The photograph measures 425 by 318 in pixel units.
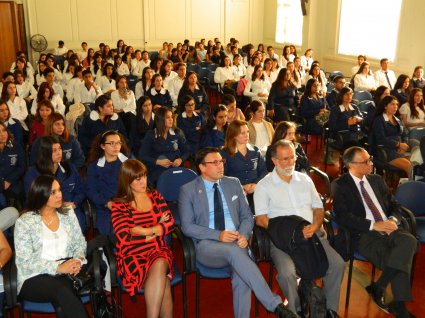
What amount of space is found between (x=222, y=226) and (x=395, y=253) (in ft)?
4.16

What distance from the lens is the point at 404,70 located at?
10.2 m

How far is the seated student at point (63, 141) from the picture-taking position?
4.77 m

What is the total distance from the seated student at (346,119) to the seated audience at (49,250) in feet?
14.0

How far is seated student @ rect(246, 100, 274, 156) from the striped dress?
228cm

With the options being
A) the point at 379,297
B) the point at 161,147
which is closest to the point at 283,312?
the point at 379,297

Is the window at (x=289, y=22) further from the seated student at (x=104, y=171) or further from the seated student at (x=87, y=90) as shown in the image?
the seated student at (x=104, y=171)

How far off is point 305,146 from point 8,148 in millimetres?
4694

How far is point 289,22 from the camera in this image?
15.5 meters

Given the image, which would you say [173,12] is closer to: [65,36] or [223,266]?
[65,36]

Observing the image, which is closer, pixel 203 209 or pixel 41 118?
pixel 203 209

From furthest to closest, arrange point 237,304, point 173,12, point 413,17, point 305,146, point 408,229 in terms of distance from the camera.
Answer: point 173,12
point 413,17
point 305,146
point 408,229
point 237,304

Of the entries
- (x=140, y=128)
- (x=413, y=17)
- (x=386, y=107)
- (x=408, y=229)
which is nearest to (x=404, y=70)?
(x=413, y=17)

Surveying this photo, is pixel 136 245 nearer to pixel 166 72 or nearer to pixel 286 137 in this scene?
pixel 286 137

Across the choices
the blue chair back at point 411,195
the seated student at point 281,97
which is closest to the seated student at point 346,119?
the seated student at point 281,97
